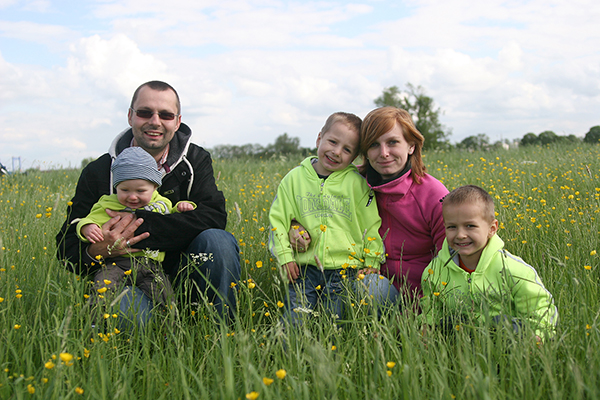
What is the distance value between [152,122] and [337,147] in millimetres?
1425

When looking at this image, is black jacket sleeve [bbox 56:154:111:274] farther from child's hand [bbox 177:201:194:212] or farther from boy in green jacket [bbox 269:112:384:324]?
boy in green jacket [bbox 269:112:384:324]

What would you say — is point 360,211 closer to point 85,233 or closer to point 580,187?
point 85,233

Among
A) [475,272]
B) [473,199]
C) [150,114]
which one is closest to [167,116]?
[150,114]

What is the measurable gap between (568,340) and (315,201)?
1810 millimetres

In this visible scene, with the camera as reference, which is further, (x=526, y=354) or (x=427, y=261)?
(x=427, y=261)

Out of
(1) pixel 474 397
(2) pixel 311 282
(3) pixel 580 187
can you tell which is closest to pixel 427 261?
(2) pixel 311 282

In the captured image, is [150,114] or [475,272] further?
[150,114]

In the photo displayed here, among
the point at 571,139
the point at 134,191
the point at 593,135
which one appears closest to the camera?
the point at 134,191

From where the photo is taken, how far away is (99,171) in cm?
325

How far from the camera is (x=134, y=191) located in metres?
3.03

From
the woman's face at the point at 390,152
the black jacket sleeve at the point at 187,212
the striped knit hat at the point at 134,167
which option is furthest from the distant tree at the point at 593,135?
the striped knit hat at the point at 134,167

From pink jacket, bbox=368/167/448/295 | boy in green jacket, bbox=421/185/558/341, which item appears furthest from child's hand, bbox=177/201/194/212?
boy in green jacket, bbox=421/185/558/341

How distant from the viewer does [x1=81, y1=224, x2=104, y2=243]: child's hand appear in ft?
9.46

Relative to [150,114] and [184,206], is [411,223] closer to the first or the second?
[184,206]
